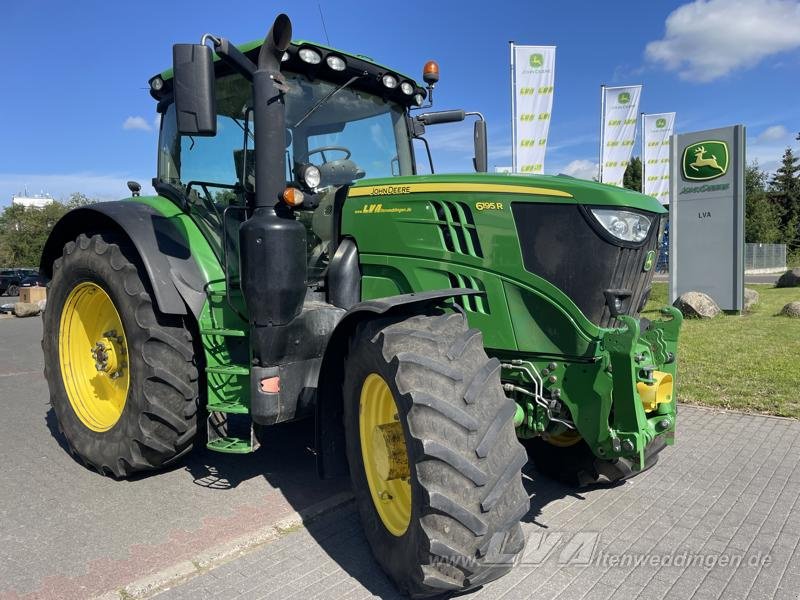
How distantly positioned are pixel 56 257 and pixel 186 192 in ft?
4.56

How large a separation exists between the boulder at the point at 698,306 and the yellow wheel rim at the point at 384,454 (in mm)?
10618

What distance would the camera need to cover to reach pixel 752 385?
20.9 feet

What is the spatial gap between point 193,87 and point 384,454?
6.27 ft

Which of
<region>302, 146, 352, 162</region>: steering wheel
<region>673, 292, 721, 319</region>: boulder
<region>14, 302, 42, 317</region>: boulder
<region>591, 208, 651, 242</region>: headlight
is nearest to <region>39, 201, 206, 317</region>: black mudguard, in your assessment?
<region>302, 146, 352, 162</region>: steering wheel

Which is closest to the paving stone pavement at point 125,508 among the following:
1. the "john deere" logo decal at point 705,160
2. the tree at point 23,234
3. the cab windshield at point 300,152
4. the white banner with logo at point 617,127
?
the cab windshield at point 300,152

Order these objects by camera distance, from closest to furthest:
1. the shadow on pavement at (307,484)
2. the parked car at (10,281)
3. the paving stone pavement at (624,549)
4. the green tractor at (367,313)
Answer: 1. the green tractor at (367,313)
2. the paving stone pavement at (624,549)
3. the shadow on pavement at (307,484)
4. the parked car at (10,281)

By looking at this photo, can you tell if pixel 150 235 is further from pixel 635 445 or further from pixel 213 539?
pixel 635 445

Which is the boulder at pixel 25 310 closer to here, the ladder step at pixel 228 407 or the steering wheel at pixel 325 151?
the ladder step at pixel 228 407

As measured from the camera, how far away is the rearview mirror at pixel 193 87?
2691mm

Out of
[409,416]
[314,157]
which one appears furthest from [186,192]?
[409,416]

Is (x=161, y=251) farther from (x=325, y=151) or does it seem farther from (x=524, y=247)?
(x=524, y=247)

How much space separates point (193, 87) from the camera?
2709mm

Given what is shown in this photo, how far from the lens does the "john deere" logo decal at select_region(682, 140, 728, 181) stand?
40.7ft

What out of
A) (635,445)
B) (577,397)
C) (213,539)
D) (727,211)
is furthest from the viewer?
(727,211)
